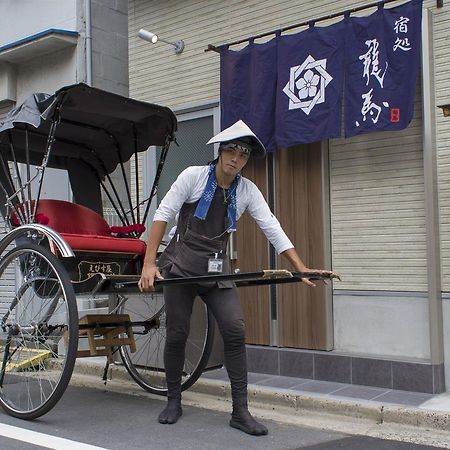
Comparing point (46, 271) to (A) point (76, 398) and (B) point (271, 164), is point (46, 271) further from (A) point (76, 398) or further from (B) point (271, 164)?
(B) point (271, 164)

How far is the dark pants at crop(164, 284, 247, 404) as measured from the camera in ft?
15.3

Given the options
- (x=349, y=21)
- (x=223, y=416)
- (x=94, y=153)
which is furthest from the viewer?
(x=94, y=153)

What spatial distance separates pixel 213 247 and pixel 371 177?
226cm

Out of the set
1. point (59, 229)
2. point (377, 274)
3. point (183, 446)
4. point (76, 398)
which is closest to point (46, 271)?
point (59, 229)

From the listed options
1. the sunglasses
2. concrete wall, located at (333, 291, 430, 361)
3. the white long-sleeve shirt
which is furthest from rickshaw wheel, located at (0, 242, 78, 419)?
concrete wall, located at (333, 291, 430, 361)

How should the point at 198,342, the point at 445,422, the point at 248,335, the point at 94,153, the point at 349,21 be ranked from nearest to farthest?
the point at 445,422, the point at 198,342, the point at 349,21, the point at 94,153, the point at 248,335

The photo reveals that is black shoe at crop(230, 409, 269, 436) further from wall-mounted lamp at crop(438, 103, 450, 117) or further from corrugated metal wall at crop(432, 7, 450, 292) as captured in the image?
wall-mounted lamp at crop(438, 103, 450, 117)

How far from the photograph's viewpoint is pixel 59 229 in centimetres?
595

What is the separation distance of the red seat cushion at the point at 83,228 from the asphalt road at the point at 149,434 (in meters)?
1.38

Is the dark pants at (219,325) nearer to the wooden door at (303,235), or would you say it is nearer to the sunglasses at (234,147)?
the sunglasses at (234,147)

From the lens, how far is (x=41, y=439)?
15.0 ft

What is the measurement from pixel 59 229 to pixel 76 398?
5.24 feet

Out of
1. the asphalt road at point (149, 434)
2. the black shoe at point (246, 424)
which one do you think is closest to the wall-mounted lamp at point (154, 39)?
the asphalt road at point (149, 434)

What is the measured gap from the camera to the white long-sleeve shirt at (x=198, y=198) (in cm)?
477
